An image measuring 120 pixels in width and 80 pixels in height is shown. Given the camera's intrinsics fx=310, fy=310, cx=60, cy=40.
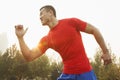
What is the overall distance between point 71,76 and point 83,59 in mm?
338

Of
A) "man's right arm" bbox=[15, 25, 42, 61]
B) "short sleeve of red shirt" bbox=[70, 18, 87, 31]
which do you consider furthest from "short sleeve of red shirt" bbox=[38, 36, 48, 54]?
"short sleeve of red shirt" bbox=[70, 18, 87, 31]

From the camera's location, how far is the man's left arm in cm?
503

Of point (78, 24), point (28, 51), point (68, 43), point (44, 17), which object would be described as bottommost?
point (28, 51)

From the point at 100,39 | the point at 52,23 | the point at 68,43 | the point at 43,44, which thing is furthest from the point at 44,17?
the point at 100,39

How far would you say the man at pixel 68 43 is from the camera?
5.02 m

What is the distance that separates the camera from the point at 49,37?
210 inches

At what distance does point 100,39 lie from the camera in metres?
5.16

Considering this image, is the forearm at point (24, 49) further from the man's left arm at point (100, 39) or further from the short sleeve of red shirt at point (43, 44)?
the man's left arm at point (100, 39)

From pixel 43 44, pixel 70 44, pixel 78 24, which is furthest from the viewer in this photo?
pixel 43 44

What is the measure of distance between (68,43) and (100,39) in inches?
21.3

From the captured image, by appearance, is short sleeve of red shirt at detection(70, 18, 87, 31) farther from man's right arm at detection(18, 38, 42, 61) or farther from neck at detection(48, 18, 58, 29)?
man's right arm at detection(18, 38, 42, 61)

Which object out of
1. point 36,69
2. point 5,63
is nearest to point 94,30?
point 5,63

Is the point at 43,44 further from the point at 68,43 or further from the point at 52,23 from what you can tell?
the point at 68,43

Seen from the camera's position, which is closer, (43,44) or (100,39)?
(100,39)
